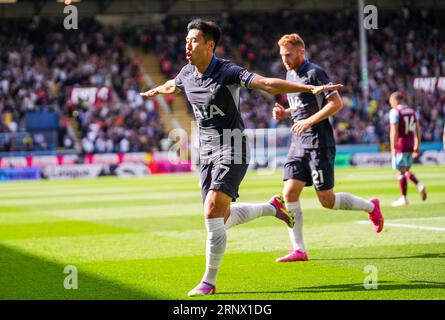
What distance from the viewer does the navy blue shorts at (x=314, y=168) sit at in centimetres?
1029

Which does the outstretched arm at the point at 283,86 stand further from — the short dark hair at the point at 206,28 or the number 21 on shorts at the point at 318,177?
the number 21 on shorts at the point at 318,177

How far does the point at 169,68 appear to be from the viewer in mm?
46188

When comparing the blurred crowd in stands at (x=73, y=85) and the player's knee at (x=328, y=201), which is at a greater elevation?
the blurred crowd in stands at (x=73, y=85)

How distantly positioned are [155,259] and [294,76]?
2.89m

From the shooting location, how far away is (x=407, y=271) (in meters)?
8.96

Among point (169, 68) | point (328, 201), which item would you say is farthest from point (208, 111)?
point (169, 68)

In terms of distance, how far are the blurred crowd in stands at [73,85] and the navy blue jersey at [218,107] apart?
99.1 ft

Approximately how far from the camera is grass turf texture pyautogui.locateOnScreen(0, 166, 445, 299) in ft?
26.6

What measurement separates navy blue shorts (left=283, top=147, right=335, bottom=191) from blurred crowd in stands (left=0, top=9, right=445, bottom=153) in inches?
1117

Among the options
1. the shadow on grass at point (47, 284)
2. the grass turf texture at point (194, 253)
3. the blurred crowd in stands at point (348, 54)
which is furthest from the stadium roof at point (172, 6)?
the shadow on grass at point (47, 284)

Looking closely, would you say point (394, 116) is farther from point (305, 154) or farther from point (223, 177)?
point (223, 177)

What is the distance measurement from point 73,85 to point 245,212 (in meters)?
33.6

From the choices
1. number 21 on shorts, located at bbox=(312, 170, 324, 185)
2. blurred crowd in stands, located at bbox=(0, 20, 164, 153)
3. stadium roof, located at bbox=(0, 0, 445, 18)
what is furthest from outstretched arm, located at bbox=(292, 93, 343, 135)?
stadium roof, located at bbox=(0, 0, 445, 18)
